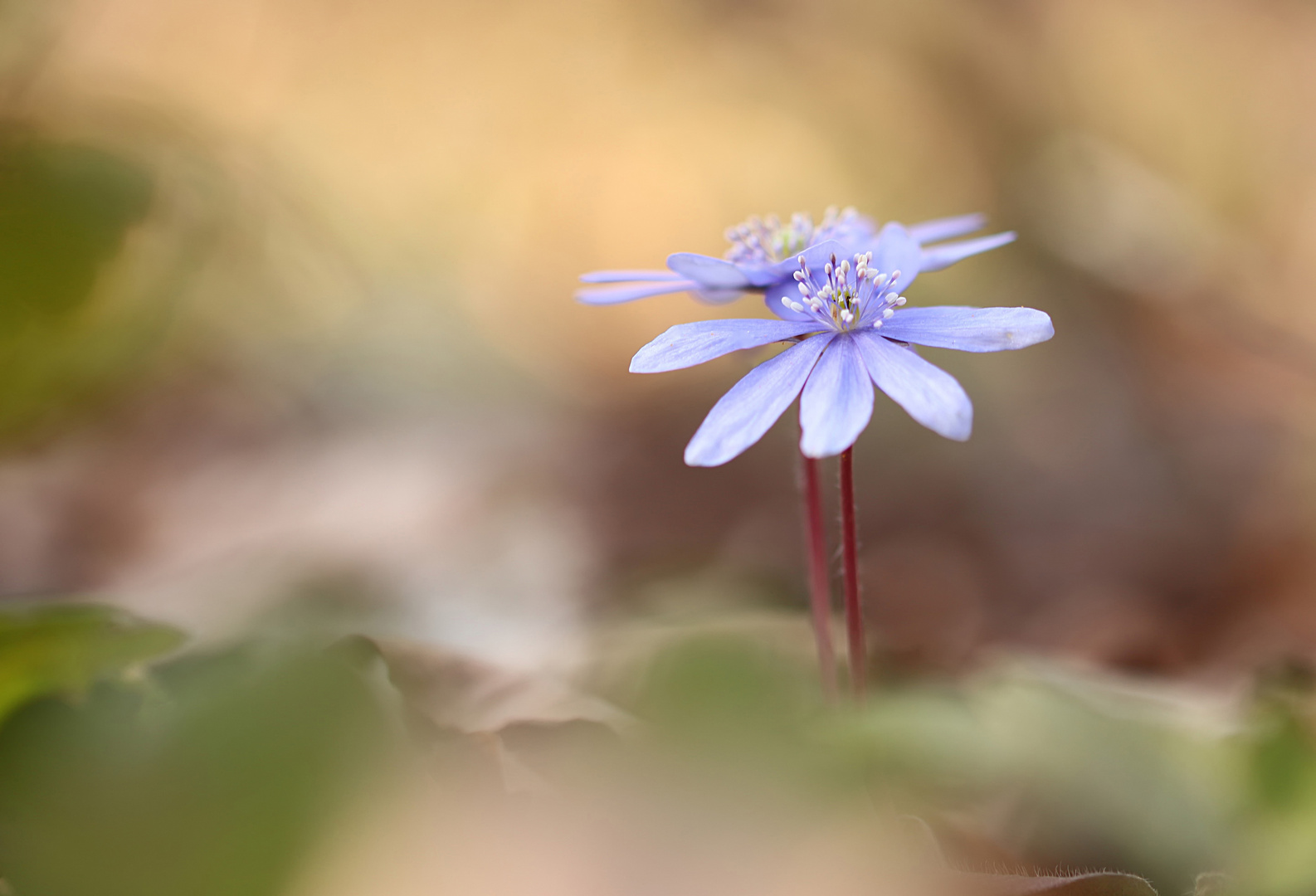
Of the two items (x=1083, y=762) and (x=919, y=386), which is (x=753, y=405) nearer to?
(x=919, y=386)

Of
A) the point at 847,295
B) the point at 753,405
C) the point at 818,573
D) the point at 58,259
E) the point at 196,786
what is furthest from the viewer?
the point at 58,259

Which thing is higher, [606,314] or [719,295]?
[606,314]

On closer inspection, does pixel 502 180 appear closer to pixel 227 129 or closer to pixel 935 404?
pixel 227 129

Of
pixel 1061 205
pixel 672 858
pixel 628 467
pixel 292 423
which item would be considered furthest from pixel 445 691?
pixel 1061 205

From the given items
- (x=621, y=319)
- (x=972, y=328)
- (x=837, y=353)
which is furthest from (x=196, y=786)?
(x=621, y=319)

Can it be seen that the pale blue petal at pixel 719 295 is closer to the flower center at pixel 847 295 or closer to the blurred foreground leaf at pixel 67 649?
the flower center at pixel 847 295
